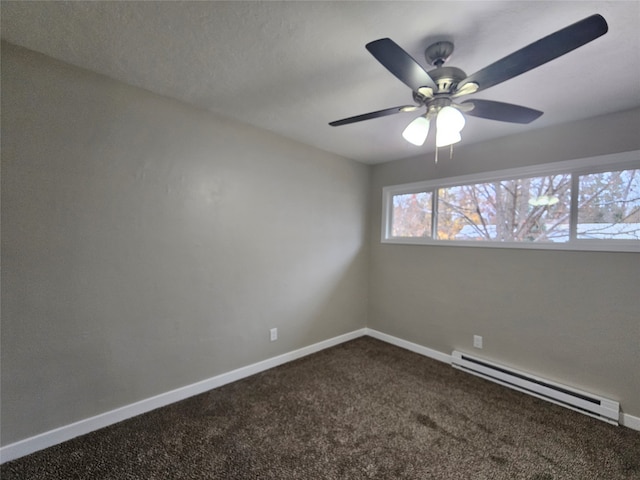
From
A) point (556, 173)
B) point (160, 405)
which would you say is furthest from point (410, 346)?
point (160, 405)

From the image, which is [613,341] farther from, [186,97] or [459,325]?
[186,97]

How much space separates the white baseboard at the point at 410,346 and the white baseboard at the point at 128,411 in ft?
3.59

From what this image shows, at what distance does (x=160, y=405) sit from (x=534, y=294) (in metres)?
3.20

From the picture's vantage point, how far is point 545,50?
0.99 meters

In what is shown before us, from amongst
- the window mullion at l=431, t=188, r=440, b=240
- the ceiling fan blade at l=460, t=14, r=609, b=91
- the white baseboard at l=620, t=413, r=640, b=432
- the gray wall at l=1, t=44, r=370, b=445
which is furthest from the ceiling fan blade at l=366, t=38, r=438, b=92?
the white baseboard at l=620, t=413, r=640, b=432

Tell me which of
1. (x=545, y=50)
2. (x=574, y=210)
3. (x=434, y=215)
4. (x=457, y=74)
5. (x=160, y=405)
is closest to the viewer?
Result: (x=545, y=50)

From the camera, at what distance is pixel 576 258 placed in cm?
218

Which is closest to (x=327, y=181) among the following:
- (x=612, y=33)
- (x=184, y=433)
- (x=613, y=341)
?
(x=612, y=33)

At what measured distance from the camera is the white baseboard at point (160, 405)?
1.59 metres

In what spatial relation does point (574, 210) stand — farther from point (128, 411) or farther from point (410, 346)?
point (128, 411)

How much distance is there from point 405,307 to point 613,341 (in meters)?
1.71

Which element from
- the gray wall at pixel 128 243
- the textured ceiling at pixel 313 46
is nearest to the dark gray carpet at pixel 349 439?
the gray wall at pixel 128 243

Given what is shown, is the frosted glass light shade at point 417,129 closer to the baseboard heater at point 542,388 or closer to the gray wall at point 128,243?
the gray wall at point 128,243

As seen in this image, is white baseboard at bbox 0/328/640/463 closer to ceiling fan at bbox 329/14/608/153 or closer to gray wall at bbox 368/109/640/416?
gray wall at bbox 368/109/640/416
